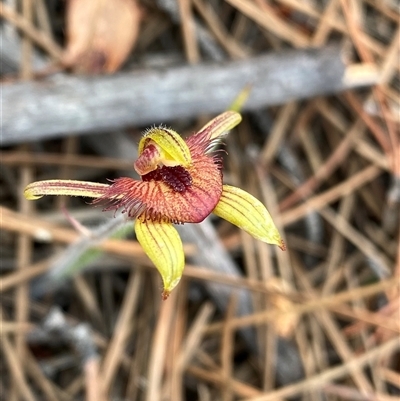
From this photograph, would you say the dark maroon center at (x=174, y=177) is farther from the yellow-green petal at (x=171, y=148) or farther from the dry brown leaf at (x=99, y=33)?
the dry brown leaf at (x=99, y=33)

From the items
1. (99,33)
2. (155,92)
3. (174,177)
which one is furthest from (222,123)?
(99,33)

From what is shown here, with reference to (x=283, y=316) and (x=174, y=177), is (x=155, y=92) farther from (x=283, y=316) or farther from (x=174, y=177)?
(x=283, y=316)

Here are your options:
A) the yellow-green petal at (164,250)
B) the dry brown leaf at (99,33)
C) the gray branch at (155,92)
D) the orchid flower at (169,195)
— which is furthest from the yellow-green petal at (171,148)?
the dry brown leaf at (99,33)

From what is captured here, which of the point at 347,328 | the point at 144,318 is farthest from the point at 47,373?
the point at 347,328

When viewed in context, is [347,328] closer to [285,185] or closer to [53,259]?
[285,185]

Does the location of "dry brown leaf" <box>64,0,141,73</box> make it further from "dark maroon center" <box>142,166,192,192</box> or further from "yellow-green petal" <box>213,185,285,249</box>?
"yellow-green petal" <box>213,185,285,249</box>

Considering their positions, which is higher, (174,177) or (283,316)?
(283,316)
